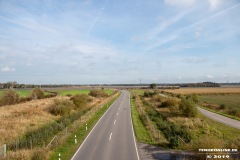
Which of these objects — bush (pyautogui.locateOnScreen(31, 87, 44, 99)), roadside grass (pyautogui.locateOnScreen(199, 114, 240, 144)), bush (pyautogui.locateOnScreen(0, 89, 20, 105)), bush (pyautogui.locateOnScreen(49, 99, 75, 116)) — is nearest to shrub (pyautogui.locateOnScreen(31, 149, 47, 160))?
roadside grass (pyautogui.locateOnScreen(199, 114, 240, 144))

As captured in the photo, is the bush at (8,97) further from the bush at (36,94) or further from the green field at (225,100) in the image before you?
the green field at (225,100)

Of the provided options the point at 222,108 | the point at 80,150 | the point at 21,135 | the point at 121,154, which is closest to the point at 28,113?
the point at 21,135

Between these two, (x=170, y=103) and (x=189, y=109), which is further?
(x=170, y=103)

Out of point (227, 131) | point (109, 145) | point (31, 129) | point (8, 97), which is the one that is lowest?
point (227, 131)


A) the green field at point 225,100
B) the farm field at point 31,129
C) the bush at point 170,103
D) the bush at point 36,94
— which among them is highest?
the bush at point 36,94

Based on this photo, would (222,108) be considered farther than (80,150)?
Yes

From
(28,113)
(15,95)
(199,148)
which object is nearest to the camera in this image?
(199,148)

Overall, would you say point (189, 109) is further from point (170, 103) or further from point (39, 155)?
point (39, 155)

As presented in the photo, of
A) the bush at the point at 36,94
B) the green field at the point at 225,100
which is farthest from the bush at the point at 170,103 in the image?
the bush at the point at 36,94

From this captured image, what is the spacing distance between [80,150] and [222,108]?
1677 inches

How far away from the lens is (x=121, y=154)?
17.5 meters

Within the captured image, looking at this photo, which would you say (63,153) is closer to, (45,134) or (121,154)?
(121,154)

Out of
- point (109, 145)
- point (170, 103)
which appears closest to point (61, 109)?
point (170, 103)

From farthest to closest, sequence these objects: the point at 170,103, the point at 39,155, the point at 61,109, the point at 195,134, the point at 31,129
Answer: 1. the point at 170,103
2. the point at 61,109
3. the point at 31,129
4. the point at 195,134
5. the point at 39,155
